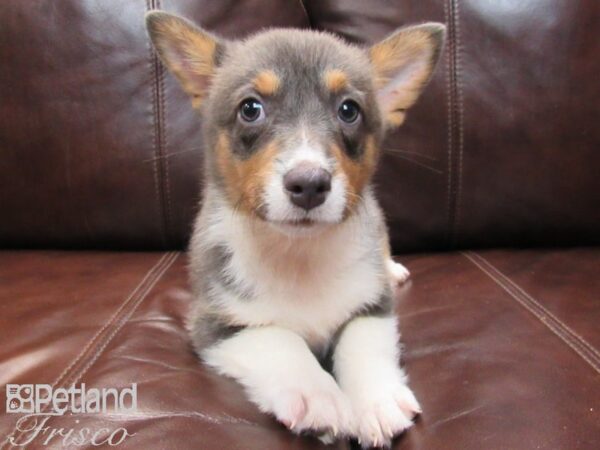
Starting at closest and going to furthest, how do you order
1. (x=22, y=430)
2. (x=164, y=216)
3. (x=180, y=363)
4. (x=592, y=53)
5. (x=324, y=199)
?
(x=22, y=430) < (x=324, y=199) < (x=180, y=363) < (x=592, y=53) < (x=164, y=216)

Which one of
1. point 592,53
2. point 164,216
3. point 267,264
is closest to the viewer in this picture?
point 267,264

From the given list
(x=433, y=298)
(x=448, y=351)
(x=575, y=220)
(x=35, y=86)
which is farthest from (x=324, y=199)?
(x=35, y=86)

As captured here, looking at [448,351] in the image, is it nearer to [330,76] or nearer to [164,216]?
[330,76]

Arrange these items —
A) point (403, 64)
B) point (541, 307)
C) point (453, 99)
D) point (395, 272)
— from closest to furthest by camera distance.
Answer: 1. point (541, 307)
2. point (403, 64)
3. point (395, 272)
4. point (453, 99)

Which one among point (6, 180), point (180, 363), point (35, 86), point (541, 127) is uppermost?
point (35, 86)

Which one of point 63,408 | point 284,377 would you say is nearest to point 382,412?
point 284,377

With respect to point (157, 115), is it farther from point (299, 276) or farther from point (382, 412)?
point (382, 412)

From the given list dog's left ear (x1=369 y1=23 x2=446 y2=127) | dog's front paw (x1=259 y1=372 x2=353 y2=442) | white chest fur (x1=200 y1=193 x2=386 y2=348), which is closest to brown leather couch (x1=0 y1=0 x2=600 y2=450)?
white chest fur (x1=200 y1=193 x2=386 y2=348)
